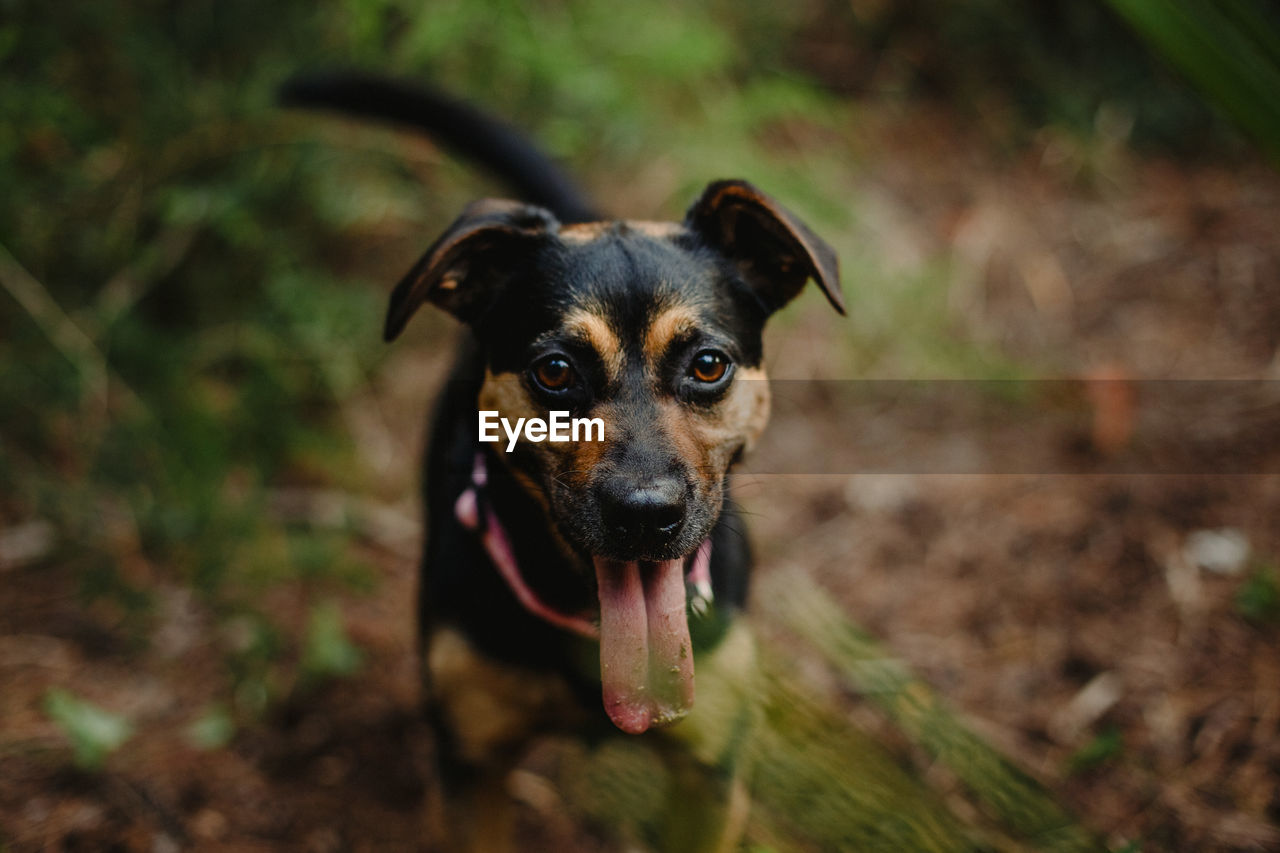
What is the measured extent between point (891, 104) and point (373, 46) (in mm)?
4457

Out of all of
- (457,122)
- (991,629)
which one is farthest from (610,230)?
(991,629)

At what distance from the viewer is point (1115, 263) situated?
6.17 m

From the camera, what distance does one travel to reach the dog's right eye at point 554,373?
237cm

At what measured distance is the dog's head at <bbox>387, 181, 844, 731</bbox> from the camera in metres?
2.03

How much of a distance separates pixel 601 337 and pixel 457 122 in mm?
2223

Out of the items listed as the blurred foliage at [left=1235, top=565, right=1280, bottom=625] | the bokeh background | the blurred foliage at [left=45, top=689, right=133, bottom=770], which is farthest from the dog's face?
the blurred foliage at [left=1235, top=565, right=1280, bottom=625]

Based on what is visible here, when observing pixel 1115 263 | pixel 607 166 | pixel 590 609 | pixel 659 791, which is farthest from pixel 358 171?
pixel 1115 263

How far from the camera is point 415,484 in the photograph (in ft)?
16.3

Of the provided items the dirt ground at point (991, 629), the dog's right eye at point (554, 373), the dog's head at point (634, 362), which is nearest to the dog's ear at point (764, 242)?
the dog's head at point (634, 362)

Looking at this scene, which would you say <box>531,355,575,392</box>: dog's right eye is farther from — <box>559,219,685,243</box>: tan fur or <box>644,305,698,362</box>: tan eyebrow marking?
<box>559,219,685,243</box>: tan fur

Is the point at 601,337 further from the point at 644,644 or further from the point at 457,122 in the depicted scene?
the point at 457,122

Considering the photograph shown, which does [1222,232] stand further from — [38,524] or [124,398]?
[38,524]

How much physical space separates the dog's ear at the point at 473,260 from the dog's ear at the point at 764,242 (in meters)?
0.48

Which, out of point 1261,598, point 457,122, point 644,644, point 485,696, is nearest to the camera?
point 644,644
